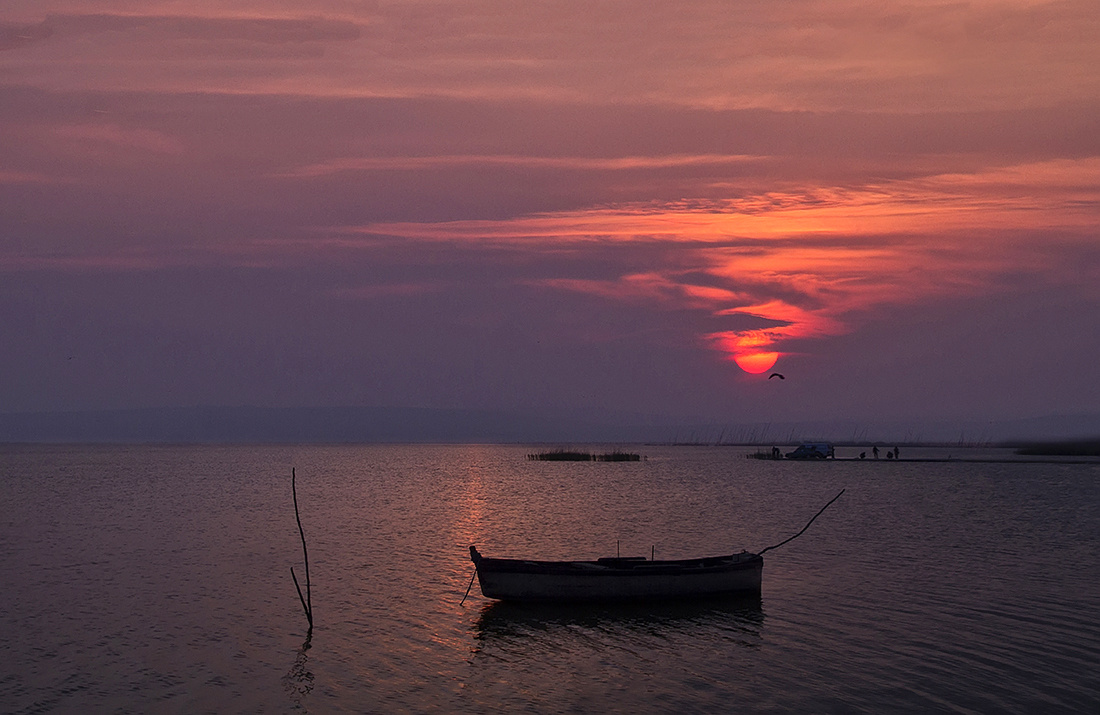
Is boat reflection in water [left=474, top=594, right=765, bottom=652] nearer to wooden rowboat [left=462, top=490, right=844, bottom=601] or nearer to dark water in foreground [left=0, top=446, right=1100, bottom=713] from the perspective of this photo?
dark water in foreground [left=0, top=446, right=1100, bottom=713]

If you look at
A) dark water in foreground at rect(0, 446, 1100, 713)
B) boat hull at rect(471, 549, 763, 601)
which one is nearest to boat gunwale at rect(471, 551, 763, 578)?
boat hull at rect(471, 549, 763, 601)

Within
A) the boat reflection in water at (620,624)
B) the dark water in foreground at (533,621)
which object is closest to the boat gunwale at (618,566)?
the boat reflection in water at (620,624)

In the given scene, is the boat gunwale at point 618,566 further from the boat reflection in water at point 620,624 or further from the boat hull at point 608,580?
the boat reflection in water at point 620,624

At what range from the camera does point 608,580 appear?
2639 centimetres

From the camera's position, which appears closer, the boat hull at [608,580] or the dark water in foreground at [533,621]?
the dark water in foreground at [533,621]

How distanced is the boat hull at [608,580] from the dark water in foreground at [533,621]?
1.56ft

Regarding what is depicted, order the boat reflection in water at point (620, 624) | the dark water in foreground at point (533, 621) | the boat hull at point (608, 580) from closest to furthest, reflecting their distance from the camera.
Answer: the dark water in foreground at point (533, 621) < the boat reflection in water at point (620, 624) < the boat hull at point (608, 580)

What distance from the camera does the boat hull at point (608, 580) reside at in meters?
26.2

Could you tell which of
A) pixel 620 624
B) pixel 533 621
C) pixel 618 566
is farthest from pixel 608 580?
pixel 533 621

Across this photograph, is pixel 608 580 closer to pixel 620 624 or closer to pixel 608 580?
pixel 608 580

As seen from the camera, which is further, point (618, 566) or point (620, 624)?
point (618, 566)

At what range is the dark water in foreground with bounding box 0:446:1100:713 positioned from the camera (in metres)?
18.0

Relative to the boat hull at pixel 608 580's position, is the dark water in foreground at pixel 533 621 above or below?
below

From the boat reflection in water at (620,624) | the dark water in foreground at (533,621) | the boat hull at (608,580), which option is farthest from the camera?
the boat hull at (608,580)
